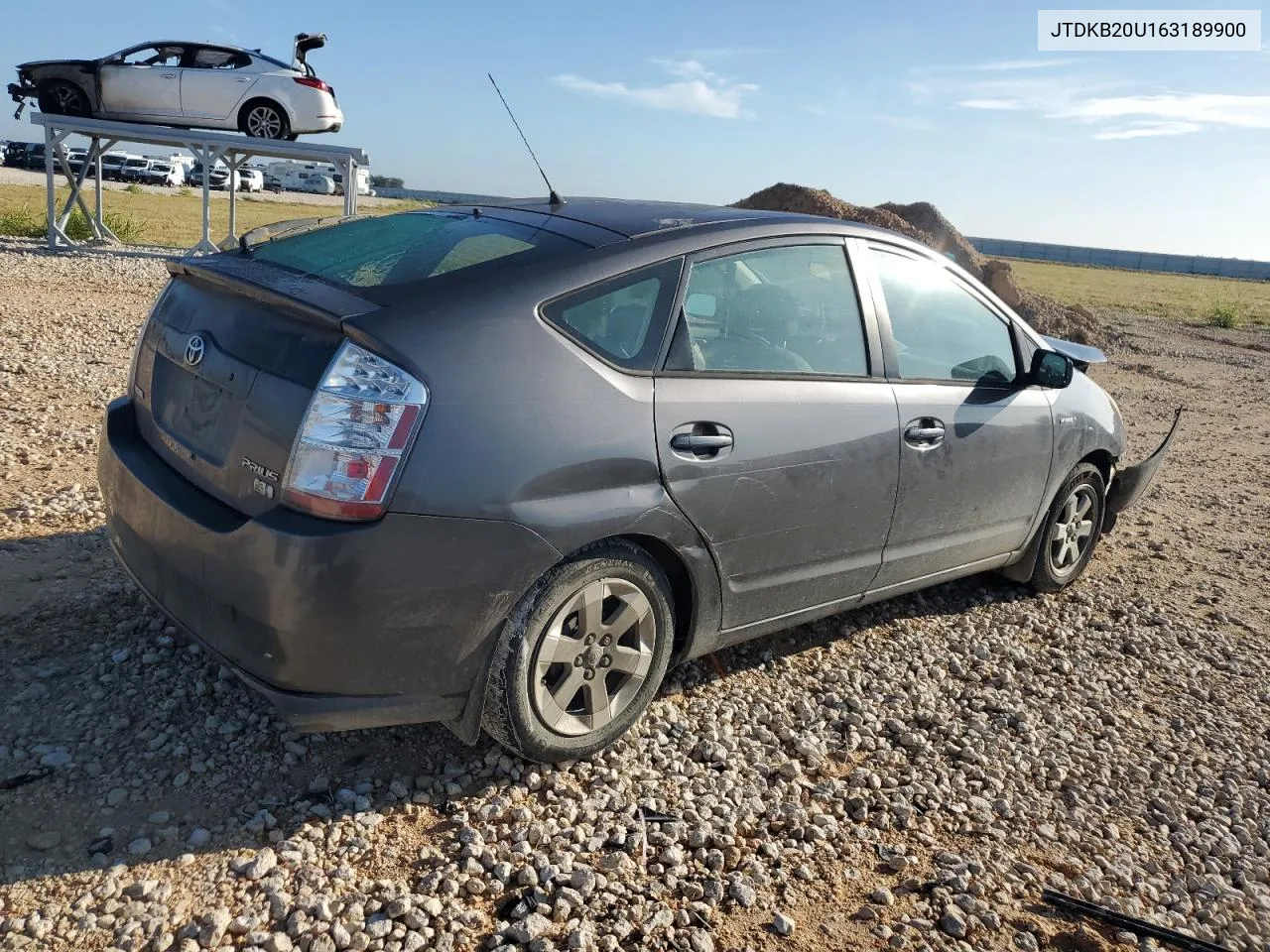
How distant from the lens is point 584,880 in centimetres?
266

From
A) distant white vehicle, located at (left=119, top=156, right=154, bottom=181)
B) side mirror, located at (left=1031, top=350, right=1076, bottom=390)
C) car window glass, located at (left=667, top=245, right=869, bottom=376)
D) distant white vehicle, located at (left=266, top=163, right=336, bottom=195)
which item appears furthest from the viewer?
distant white vehicle, located at (left=266, top=163, right=336, bottom=195)

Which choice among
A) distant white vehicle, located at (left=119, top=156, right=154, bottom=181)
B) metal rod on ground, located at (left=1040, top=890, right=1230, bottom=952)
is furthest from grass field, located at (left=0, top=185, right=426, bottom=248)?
distant white vehicle, located at (left=119, top=156, right=154, bottom=181)

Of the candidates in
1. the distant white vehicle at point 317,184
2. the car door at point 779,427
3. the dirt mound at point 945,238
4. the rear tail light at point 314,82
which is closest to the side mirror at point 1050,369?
the car door at point 779,427

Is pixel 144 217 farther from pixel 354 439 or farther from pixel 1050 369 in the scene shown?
pixel 354 439

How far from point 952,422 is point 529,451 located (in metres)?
2.05

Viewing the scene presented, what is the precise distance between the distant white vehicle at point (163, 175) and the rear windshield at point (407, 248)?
65.4m

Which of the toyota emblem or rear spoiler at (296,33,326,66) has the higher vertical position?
rear spoiler at (296,33,326,66)

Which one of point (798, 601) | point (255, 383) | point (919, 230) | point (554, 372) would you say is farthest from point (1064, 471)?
point (919, 230)

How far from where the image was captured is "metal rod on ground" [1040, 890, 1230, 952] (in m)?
2.68

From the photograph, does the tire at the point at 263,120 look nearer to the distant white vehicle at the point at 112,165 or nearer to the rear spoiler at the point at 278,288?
the rear spoiler at the point at 278,288

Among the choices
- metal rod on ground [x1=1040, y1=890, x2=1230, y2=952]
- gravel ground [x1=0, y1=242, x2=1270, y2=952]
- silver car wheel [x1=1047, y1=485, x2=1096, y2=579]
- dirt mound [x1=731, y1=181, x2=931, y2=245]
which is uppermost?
dirt mound [x1=731, y1=181, x2=931, y2=245]

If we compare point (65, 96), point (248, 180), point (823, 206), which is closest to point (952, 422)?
point (823, 206)

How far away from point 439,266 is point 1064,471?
10.7 ft

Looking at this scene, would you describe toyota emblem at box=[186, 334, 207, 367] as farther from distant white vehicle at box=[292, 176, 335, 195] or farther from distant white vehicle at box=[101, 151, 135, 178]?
distant white vehicle at box=[292, 176, 335, 195]
